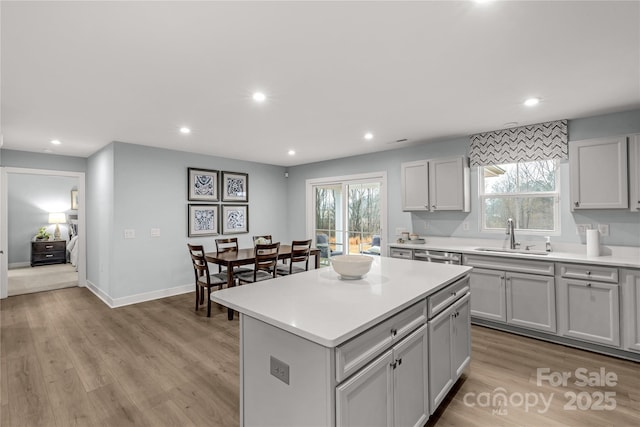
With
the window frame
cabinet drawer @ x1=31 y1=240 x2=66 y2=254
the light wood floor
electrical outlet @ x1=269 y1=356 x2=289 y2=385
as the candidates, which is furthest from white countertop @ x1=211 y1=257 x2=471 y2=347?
cabinet drawer @ x1=31 y1=240 x2=66 y2=254

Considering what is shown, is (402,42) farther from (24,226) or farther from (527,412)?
(24,226)

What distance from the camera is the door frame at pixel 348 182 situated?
16.9ft

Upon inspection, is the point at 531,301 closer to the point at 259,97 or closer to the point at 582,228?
the point at 582,228

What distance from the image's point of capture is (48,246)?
748 cm

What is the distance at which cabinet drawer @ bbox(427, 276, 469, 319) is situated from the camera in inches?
76.2

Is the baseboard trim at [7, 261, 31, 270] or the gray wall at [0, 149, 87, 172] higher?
the gray wall at [0, 149, 87, 172]

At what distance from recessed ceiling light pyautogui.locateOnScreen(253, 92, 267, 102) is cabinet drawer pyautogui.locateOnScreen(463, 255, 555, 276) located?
2.87 metres

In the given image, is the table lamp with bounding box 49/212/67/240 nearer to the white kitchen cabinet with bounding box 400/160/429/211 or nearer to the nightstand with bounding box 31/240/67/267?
the nightstand with bounding box 31/240/67/267

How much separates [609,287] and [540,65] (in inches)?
83.7

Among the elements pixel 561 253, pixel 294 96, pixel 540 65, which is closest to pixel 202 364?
pixel 294 96

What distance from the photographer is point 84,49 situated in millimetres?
1941

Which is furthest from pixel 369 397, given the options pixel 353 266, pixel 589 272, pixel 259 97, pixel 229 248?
pixel 229 248

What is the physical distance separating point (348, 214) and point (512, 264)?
2.98 metres

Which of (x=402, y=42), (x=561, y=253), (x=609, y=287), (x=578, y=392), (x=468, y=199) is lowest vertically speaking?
(x=578, y=392)
